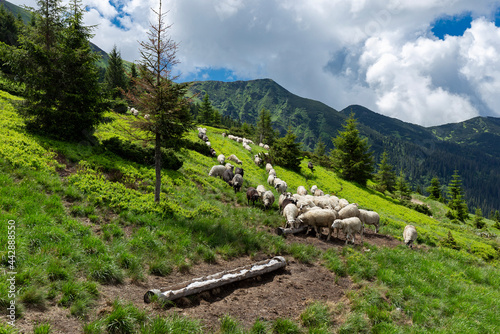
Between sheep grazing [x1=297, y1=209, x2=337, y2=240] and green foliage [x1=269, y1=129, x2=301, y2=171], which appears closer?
sheep grazing [x1=297, y1=209, x2=337, y2=240]

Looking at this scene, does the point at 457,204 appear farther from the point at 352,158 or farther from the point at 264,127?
the point at 264,127

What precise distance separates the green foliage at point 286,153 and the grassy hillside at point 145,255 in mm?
22227

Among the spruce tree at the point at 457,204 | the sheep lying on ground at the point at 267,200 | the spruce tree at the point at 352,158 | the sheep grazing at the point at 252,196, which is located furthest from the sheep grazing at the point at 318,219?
the spruce tree at the point at 457,204

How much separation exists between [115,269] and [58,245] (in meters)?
1.88

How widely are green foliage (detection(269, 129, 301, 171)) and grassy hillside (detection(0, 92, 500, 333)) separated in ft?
72.9

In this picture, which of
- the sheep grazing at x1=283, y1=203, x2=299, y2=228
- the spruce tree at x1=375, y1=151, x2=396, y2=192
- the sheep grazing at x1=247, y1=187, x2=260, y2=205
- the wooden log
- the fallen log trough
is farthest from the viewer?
the spruce tree at x1=375, y1=151, x2=396, y2=192

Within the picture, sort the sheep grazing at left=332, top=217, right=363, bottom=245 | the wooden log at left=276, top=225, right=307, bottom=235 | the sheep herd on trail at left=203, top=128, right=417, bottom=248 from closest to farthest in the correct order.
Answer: the wooden log at left=276, top=225, right=307, bottom=235 < the sheep grazing at left=332, top=217, right=363, bottom=245 < the sheep herd on trail at left=203, top=128, right=417, bottom=248

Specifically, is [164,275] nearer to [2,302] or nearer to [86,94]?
[2,302]

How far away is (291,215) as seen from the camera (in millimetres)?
15781

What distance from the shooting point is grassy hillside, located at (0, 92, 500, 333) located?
→ 19.4 feet

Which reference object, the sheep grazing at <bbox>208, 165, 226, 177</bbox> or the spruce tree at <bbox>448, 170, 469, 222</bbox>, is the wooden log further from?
the spruce tree at <bbox>448, 170, 469, 222</bbox>

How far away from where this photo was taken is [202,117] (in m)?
90.7

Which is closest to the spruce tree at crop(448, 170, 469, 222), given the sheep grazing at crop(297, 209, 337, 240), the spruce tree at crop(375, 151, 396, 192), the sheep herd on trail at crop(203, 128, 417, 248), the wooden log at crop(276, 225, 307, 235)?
the spruce tree at crop(375, 151, 396, 192)

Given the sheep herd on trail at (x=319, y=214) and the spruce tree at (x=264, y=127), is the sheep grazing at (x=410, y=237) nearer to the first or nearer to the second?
the sheep herd on trail at (x=319, y=214)
